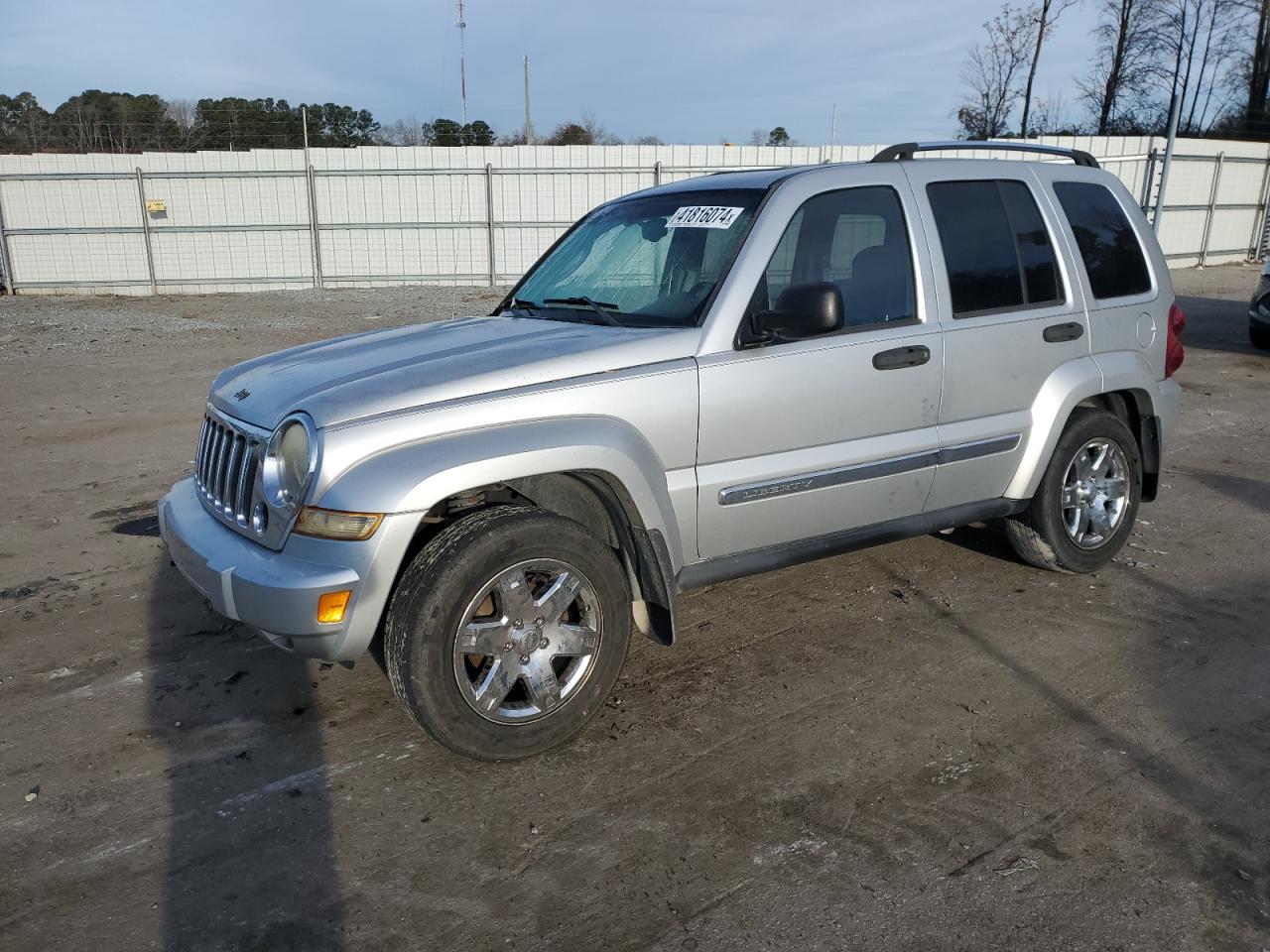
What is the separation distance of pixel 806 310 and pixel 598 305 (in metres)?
0.94

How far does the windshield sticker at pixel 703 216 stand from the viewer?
3.95 metres

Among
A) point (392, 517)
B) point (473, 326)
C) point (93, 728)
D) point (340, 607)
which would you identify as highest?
point (473, 326)

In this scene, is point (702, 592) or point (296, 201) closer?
point (702, 592)

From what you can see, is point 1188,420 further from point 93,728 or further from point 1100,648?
point 93,728

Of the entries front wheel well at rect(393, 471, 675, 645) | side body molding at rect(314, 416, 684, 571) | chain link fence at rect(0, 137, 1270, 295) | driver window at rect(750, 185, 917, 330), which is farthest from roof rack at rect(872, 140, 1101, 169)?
chain link fence at rect(0, 137, 1270, 295)

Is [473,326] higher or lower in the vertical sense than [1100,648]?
higher

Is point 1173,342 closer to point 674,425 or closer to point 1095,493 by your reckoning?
point 1095,493

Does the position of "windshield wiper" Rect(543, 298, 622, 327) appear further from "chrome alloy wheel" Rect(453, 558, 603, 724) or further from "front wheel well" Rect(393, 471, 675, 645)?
"chrome alloy wheel" Rect(453, 558, 603, 724)

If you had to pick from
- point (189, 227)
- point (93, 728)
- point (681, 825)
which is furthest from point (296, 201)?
point (681, 825)

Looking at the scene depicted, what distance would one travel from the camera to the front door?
367cm

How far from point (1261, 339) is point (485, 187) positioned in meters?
14.4

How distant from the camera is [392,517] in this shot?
9.80 feet

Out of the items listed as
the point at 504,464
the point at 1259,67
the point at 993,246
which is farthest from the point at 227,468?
the point at 1259,67

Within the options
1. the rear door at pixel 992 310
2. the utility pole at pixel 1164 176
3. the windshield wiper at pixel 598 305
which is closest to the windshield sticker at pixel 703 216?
the windshield wiper at pixel 598 305
